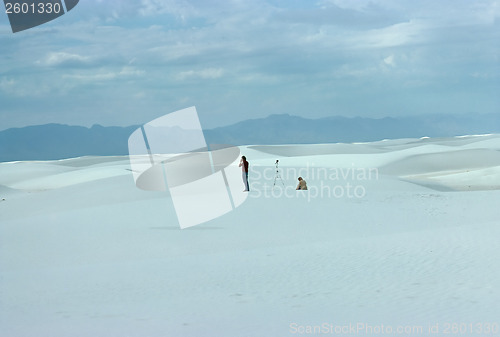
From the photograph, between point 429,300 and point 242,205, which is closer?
point 429,300

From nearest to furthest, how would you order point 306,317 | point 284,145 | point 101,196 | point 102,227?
1. point 306,317
2. point 102,227
3. point 101,196
4. point 284,145

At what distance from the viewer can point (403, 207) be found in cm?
1841

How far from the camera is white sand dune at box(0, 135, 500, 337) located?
26.6 feet

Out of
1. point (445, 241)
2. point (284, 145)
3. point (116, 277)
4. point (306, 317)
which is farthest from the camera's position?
point (284, 145)

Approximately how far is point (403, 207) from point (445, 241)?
5.74 m

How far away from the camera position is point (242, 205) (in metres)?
18.4

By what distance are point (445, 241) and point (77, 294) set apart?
7.10 metres

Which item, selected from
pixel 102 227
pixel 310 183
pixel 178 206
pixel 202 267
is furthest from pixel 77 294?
pixel 310 183

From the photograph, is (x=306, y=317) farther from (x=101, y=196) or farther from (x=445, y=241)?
(x=101, y=196)

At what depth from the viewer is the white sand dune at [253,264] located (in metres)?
8.11

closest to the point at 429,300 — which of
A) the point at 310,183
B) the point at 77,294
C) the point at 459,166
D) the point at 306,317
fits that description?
the point at 306,317

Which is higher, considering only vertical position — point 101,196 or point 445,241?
point 101,196

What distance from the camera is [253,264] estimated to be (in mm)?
11305

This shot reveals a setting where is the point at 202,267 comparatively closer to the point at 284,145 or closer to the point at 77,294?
the point at 77,294
